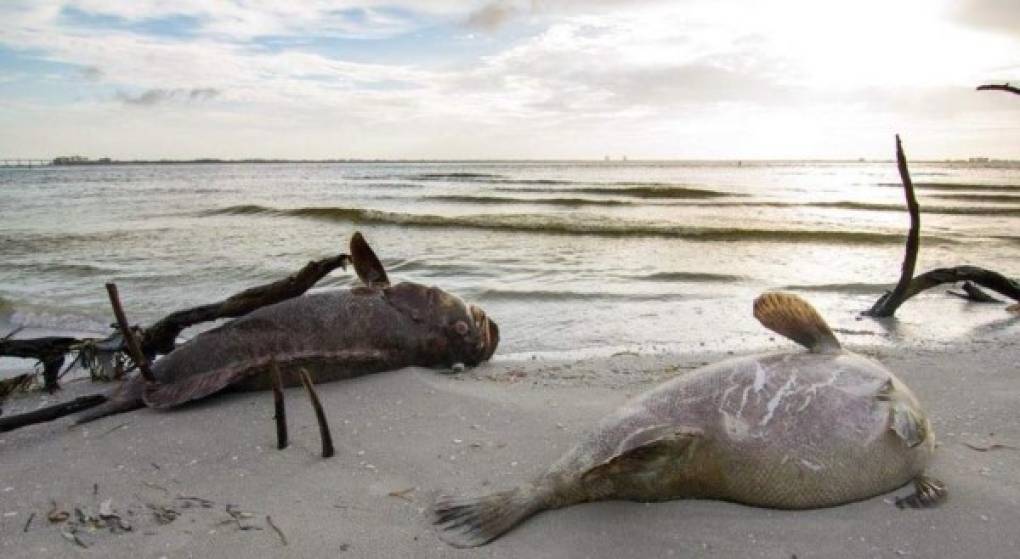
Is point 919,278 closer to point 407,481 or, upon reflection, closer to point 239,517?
point 407,481

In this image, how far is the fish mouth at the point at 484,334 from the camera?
5.89m

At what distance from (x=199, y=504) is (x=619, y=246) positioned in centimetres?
1238

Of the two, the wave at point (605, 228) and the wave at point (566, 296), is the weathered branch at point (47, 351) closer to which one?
the wave at point (566, 296)

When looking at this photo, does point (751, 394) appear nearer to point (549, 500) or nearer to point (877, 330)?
point (549, 500)

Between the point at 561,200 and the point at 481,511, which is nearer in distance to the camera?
the point at 481,511

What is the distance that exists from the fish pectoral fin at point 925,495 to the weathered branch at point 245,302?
12.5 ft

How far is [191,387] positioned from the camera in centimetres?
491

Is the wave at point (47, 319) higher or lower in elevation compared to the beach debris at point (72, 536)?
lower

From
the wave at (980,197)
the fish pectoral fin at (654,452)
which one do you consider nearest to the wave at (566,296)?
the fish pectoral fin at (654,452)

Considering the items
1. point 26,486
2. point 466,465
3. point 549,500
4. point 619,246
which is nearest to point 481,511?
point 549,500

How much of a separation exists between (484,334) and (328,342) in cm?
122

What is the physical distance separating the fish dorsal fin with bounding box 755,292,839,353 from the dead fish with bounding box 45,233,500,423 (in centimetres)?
251

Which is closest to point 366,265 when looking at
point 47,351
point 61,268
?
point 47,351

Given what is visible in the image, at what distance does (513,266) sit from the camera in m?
11.9
